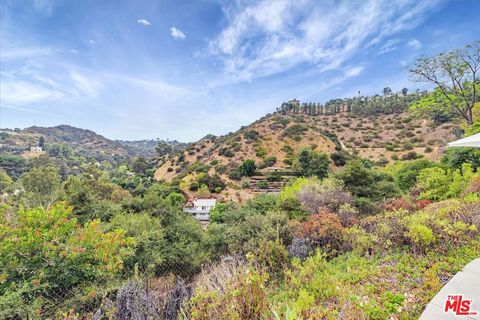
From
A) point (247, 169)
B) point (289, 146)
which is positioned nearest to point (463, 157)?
point (247, 169)

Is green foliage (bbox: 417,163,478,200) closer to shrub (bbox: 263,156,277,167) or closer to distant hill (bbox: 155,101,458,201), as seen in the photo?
distant hill (bbox: 155,101,458,201)

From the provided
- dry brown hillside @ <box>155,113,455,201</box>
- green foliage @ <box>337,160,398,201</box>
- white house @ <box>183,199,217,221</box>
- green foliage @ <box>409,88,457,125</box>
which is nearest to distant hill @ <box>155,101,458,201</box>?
dry brown hillside @ <box>155,113,455,201</box>

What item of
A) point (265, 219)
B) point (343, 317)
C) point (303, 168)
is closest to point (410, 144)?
point (303, 168)

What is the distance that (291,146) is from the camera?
1484 inches

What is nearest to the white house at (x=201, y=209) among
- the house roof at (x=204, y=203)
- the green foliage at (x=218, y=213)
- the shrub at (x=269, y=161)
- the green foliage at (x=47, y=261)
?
the house roof at (x=204, y=203)

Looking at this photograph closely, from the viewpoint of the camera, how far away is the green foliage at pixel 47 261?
3.86m

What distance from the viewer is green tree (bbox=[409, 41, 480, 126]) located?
12.6 m

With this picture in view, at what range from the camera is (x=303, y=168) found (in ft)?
84.9

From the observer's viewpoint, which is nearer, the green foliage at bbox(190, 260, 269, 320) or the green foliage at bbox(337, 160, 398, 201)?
the green foliage at bbox(190, 260, 269, 320)

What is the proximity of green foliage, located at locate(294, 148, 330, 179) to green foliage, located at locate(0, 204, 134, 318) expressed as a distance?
71.2ft

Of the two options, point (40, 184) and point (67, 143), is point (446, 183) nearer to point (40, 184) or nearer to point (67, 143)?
point (40, 184)

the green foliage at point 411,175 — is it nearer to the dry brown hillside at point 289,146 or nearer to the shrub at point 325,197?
the shrub at point 325,197

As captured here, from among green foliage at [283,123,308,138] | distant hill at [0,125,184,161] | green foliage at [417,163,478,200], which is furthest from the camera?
distant hill at [0,125,184,161]

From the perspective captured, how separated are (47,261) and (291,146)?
35.6 metres
